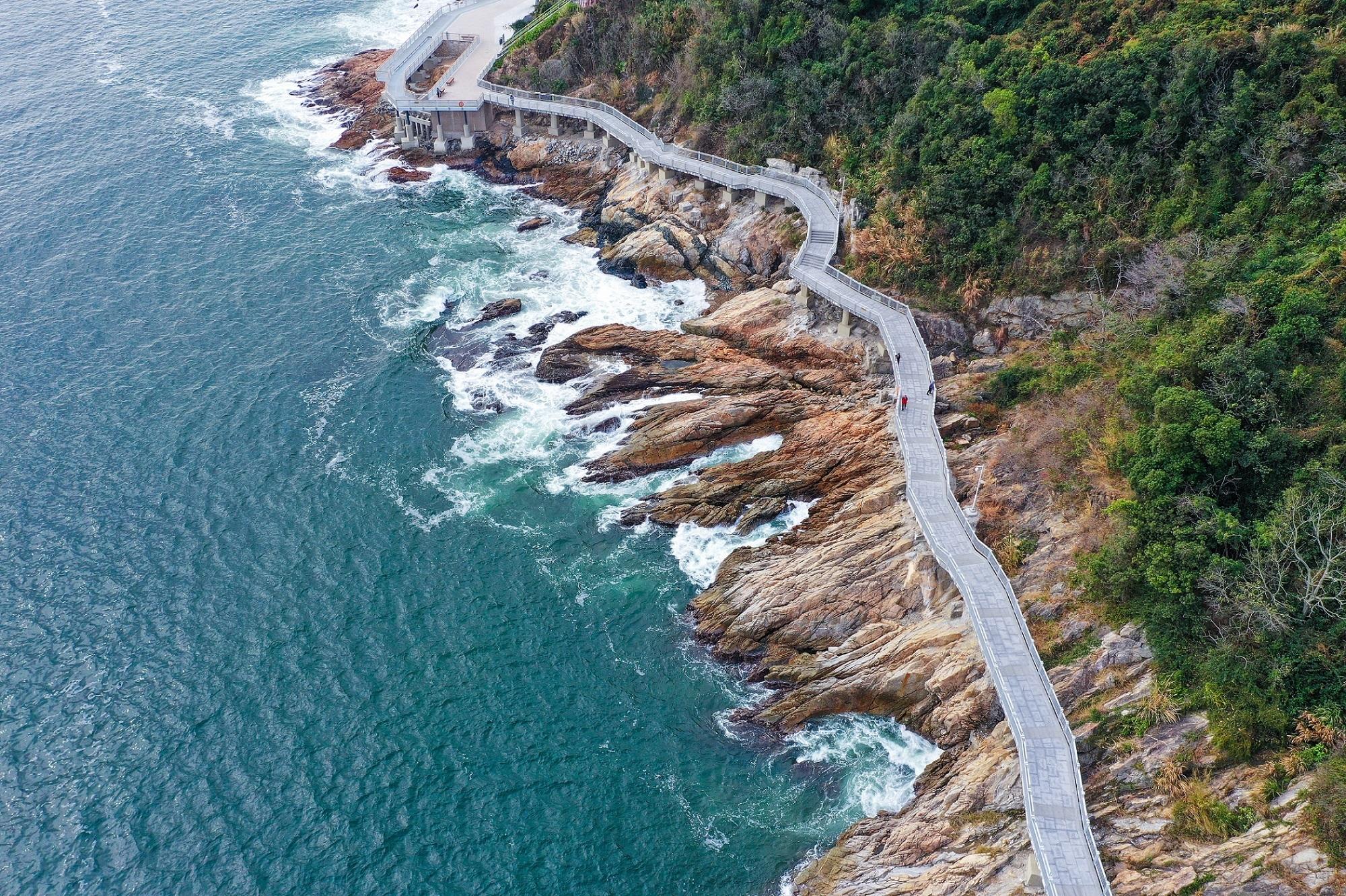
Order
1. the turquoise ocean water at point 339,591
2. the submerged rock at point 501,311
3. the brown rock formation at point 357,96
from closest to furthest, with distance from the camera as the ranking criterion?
1. the turquoise ocean water at point 339,591
2. the submerged rock at point 501,311
3. the brown rock formation at point 357,96

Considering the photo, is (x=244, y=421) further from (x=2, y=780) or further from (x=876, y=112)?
(x=876, y=112)

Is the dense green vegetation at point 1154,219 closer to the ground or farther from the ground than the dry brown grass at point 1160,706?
farther from the ground

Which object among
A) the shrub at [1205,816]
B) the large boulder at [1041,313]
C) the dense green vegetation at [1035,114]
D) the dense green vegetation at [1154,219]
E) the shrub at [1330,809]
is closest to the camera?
the shrub at [1330,809]

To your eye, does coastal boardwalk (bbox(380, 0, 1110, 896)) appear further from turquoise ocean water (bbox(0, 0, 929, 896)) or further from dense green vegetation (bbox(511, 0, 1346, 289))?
A: turquoise ocean water (bbox(0, 0, 929, 896))

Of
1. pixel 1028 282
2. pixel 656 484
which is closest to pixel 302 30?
pixel 656 484

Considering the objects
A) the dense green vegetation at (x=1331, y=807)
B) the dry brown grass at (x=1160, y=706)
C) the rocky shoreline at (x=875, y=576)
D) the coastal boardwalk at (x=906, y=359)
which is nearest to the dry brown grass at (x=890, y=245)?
the coastal boardwalk at (x=906, y=359)

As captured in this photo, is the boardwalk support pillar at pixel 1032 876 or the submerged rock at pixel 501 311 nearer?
the boardwalk support pillar at pixel 1032 876

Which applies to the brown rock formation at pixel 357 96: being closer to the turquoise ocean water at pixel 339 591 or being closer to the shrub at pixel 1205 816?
the turquoise ocean water at pixel 339 591
